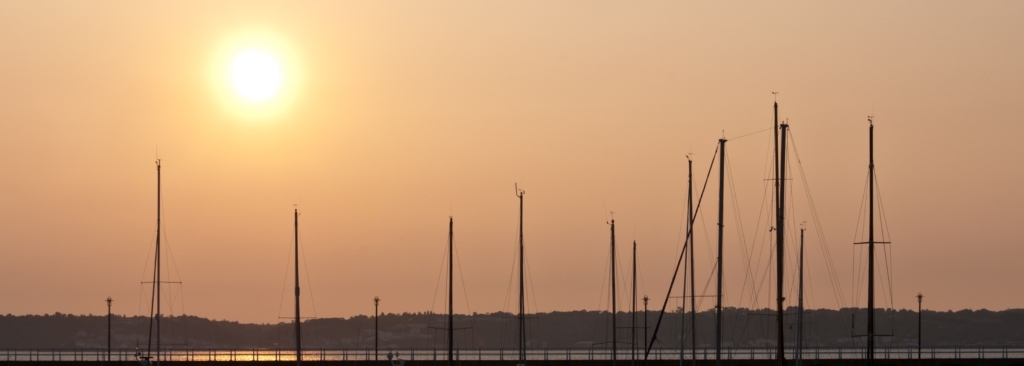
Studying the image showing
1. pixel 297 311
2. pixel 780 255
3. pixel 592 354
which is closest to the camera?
pixel 780 255

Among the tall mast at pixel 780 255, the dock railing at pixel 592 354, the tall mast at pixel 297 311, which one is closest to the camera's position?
the tall mast at pixel 780 255

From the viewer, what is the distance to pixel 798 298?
7619 cm

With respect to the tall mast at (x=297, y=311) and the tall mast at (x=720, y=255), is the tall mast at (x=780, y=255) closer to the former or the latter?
the tall mast at (x=720, y=255)

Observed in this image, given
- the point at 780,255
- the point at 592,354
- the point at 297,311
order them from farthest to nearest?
the point at 592,354
the point at 297,311
the point at 780,255

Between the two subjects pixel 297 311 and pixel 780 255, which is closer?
pixel 780 255

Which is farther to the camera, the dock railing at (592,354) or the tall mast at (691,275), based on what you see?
the dock railing at (592,354)

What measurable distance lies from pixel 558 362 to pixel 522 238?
13.4 metres

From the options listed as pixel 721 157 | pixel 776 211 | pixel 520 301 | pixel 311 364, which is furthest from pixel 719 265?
pixel 311 364

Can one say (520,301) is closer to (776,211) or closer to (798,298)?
(798,298)

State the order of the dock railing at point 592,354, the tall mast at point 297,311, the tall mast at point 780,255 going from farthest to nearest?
the dock railing at point 592,354, the tall mast at point 297,311, the tall mast at point 780,255

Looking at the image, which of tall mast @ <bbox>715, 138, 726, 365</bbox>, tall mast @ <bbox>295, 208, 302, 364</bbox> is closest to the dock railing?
tall mast @ <bbox>295, 208, 302, 364</bbox>

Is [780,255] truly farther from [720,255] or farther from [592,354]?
[592,354]

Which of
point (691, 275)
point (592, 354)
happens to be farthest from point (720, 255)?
point (592, 354)

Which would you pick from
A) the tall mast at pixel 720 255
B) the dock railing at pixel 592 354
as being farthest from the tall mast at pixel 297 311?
the tall mast at pixel 720 255
